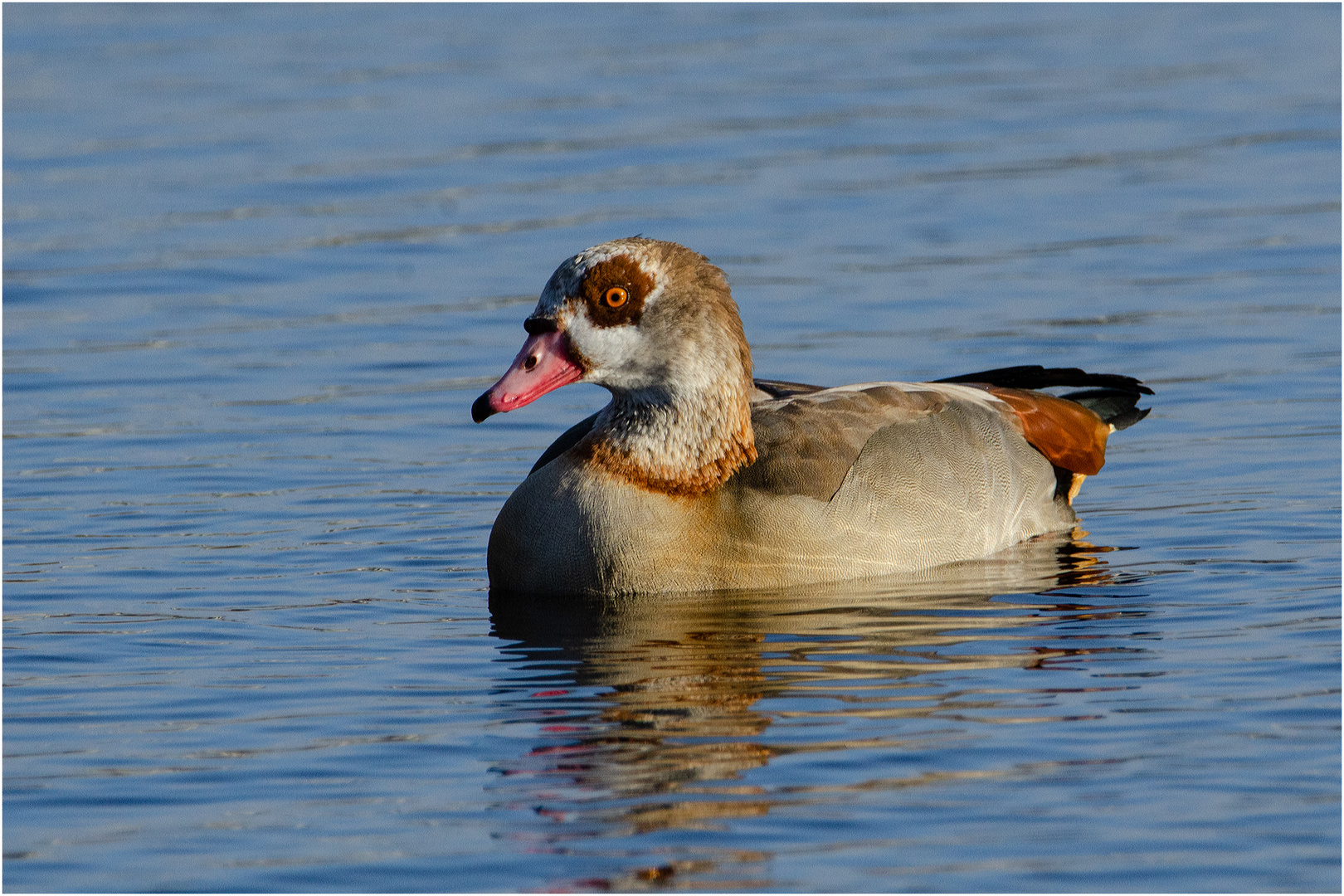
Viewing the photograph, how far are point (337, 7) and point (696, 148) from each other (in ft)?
33.9

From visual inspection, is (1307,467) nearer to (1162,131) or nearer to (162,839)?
(162,839)

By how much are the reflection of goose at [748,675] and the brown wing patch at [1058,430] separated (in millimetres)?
686

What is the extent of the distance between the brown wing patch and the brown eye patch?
2.52 m

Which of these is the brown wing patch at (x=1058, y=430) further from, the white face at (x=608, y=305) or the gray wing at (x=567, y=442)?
the white face at (x=608, y=305)

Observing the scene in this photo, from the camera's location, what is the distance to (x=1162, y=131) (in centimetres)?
2242

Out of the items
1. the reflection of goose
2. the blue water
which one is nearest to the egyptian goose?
the reflection of goose

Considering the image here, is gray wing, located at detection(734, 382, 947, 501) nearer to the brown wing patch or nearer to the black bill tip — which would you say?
the brown wing patch

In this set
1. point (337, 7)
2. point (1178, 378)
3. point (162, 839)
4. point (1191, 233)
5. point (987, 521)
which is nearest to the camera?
point (162, 839)

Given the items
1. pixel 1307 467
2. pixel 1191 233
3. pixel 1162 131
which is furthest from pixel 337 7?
pixel 1307 467

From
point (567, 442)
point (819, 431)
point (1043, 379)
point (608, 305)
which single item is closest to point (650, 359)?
point (608, 305)

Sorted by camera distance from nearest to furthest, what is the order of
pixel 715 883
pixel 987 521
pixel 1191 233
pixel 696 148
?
pixel 715 883
pixel 987 521
pixel 1191 233
pixel 696 148

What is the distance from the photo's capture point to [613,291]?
35.9 ft

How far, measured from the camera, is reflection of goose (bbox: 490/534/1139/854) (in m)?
8.20

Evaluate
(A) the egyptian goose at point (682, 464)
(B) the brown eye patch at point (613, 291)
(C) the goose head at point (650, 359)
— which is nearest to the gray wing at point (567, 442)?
(A) the egyptian goose at point (682, 464)
